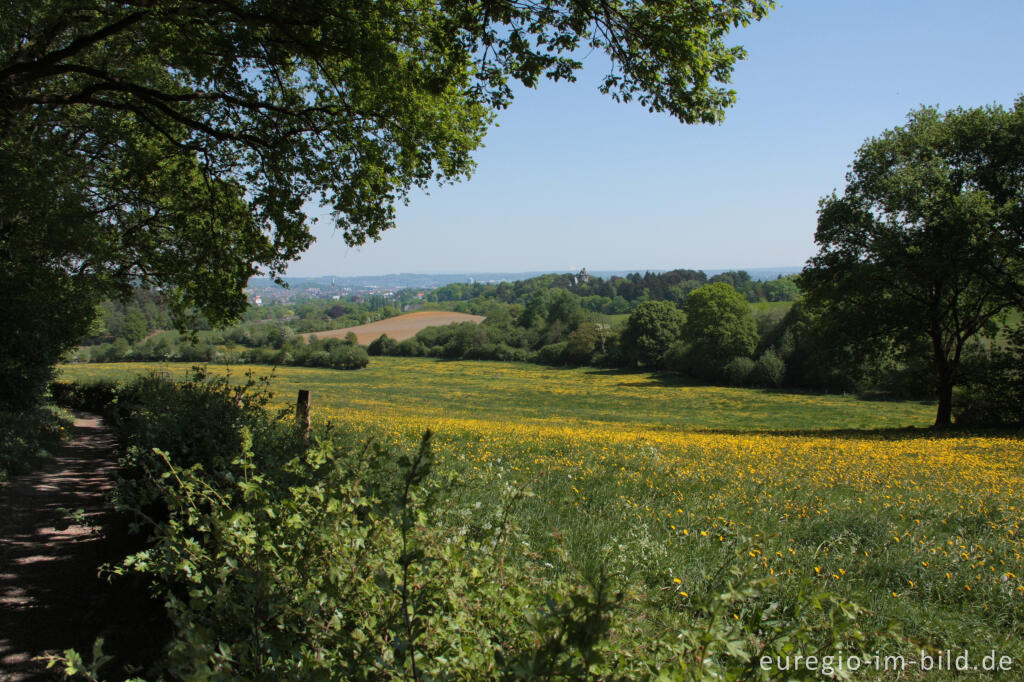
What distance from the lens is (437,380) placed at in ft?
213

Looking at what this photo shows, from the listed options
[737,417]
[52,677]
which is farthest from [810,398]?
[52,677]

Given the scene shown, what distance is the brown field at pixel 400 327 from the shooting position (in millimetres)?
109000

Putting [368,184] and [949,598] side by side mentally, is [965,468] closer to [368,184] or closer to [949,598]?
[949,598]

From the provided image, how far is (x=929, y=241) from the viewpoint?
67.2 ft

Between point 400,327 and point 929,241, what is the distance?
106299mm

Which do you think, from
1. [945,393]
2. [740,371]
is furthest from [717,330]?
[945,393]

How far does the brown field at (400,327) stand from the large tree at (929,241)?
89456 mm

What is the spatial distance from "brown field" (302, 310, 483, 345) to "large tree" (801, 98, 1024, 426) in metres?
89.5

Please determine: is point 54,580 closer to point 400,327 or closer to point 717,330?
point 717,330

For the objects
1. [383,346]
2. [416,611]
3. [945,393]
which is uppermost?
[416,611]

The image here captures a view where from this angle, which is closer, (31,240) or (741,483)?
(741,483)

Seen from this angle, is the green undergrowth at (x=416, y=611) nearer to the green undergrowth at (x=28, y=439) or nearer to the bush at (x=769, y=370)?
the green undergrowth at (x=28, y=439)

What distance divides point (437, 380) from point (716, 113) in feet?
194

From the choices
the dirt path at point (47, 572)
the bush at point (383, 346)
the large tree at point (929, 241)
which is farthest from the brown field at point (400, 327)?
the dirt path at point (47, 572)
